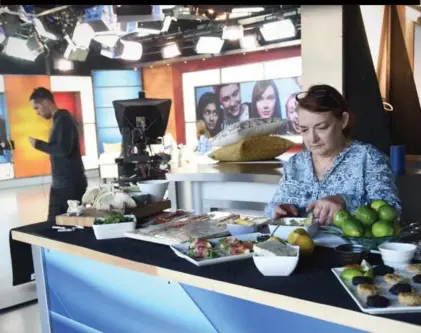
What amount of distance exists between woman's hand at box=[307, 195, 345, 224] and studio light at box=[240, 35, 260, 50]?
8.14 metres

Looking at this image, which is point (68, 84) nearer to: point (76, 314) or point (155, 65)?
point (155, 65)

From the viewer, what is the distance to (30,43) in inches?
364

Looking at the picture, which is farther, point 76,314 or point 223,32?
point 223,32

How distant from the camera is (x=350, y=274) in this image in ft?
3.97

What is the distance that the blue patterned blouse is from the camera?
74.2 inches

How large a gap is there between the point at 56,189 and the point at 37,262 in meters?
1.73

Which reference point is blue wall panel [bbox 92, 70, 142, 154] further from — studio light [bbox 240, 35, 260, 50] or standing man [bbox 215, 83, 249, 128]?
studio light [bbox 240, 35, 260, 50]

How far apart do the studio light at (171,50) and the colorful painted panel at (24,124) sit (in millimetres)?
2753

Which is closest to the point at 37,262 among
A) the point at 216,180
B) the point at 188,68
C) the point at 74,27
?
the point at 216,180

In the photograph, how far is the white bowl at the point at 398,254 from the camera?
1.29 metres

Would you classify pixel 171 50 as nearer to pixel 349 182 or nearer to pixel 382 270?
pixel 349 182

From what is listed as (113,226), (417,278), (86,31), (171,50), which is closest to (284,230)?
(417,278)

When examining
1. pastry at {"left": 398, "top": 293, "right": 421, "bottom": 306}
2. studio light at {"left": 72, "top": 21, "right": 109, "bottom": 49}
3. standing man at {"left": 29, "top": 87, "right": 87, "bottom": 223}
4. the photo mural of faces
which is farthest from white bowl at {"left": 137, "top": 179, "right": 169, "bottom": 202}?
the photo mural of faces

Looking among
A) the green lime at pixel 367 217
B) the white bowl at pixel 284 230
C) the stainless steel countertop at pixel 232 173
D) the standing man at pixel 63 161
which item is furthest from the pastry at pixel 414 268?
the standing man at pixel 63 161
